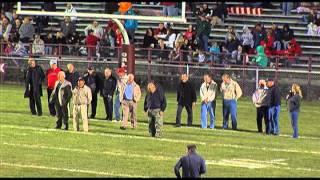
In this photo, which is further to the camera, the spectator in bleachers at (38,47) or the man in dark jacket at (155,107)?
the spectator in bleachers at (38,47)

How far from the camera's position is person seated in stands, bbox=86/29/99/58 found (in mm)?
43438

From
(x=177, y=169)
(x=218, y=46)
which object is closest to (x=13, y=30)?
(x=218, y=46)

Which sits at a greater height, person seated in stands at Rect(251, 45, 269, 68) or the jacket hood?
the jacket hood

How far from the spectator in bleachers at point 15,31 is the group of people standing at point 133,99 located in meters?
12.8

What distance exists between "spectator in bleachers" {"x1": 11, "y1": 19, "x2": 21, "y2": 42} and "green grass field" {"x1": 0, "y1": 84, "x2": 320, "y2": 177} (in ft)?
39.8

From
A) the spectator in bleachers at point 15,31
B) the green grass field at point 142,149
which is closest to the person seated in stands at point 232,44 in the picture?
the green grass field at point 142,149

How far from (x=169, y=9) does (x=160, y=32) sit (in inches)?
457

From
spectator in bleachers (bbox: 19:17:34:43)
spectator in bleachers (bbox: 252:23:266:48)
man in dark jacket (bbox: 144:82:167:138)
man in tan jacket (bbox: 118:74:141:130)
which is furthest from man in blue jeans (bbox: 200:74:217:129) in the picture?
spectator in bleachers (bbox: 19:17:34:43)

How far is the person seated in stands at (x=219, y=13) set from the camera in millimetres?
46997

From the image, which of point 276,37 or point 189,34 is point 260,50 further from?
point 189,34

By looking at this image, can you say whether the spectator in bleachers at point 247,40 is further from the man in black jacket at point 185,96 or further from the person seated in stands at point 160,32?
the man in black jacket at point 185,96

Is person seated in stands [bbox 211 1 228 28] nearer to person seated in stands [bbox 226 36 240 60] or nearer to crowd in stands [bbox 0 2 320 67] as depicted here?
crowd in stands [bbox 0 2 320 67]

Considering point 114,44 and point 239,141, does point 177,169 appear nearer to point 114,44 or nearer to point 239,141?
point 239,141

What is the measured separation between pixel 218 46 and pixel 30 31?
827 centimetres
